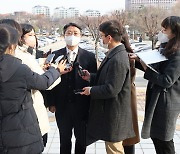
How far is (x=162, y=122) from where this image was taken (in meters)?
2.51

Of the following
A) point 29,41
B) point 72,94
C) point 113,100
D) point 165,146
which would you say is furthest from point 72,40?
point 165,146

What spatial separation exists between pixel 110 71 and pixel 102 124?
50 centimetres

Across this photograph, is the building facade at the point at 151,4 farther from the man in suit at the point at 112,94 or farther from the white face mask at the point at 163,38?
the man in suit at the point at 112,94

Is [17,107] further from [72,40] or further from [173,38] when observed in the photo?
[173,38]

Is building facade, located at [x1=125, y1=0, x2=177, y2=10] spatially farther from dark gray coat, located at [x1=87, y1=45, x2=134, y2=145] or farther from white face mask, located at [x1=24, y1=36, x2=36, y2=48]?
dark gray coat, located at [x1=87, y1=45, x2=134, y2=145]

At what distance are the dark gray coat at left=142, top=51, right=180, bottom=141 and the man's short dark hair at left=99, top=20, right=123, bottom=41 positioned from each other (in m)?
0.41

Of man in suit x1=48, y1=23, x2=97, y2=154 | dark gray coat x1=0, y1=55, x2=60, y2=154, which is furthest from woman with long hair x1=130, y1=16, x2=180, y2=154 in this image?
dark gray coat x1=0, y1=55, x2=60, y2=154

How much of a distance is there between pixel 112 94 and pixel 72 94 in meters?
0.67

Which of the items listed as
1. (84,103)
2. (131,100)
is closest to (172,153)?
(131,100)

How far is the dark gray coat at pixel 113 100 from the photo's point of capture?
229 centimetres

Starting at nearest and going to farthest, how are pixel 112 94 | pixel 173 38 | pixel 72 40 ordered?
pixel 112 94 → pixel 173 38 → pixel 72 40

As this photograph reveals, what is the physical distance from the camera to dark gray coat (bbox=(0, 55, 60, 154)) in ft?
6.15

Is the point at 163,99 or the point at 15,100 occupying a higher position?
the point at 15,100

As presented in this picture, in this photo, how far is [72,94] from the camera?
286 cm
